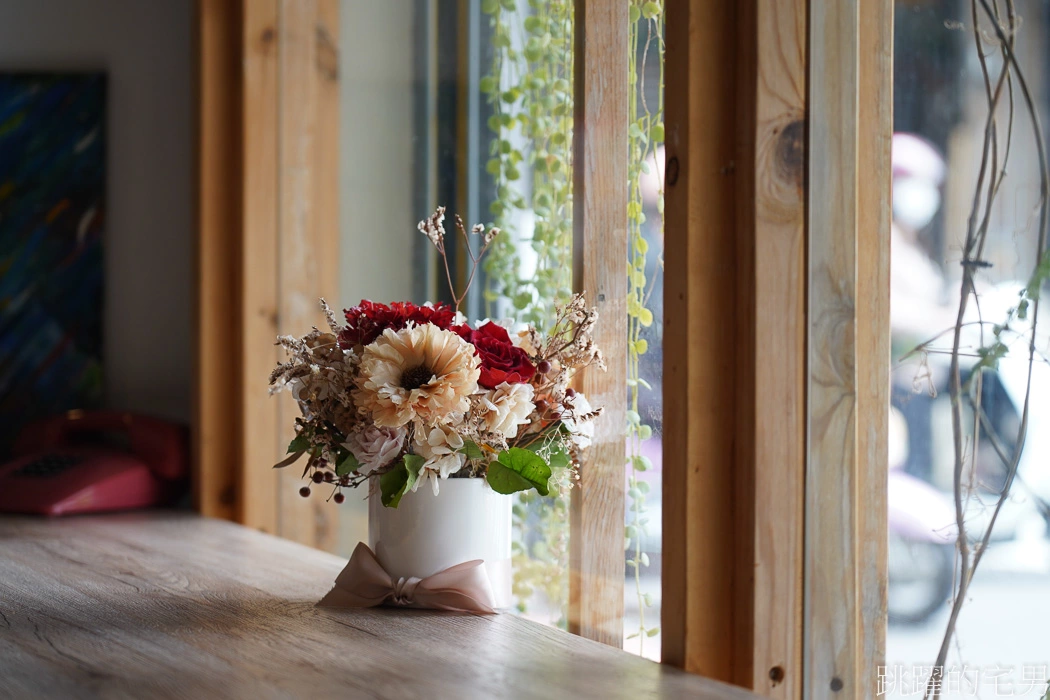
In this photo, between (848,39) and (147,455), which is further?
(147,455)

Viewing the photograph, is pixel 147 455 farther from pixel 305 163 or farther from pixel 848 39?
pixel 848 39

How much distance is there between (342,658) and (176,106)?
5.19ft

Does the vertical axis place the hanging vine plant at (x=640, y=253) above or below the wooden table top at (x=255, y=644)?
above

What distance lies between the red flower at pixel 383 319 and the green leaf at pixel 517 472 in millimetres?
160

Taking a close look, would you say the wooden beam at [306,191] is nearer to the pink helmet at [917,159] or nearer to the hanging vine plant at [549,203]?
the hanging vine plant at [549,203]

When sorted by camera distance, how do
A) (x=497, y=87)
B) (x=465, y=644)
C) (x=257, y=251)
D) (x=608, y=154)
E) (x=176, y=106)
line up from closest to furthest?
1. (x=465, y=644)
2. (x=608, y=154)
3. (x=497, y=87)
4. (x=257, y=251)
5. (x=176, y=106)

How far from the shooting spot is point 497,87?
1486 millimetres

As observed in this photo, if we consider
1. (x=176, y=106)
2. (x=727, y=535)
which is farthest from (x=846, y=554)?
(x=176, y=106)

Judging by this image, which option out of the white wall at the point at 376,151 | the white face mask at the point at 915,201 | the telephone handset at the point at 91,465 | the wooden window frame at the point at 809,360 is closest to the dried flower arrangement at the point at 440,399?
the wooden window frame at the point at 809,360

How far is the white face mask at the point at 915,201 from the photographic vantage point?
86 cm

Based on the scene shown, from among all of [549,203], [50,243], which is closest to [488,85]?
[549,203]

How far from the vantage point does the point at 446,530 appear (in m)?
1.11

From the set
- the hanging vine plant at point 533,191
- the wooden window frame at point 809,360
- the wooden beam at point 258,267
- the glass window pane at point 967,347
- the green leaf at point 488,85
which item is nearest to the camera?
the glass window pane at point 967,347

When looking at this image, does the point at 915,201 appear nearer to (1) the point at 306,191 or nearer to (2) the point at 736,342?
(2) the point at 736,342
